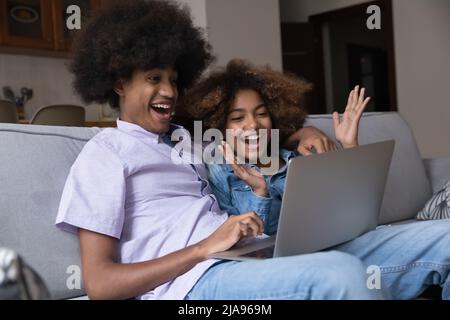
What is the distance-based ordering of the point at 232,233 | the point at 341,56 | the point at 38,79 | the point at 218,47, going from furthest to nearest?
the point at 341,56 → the point at 38,79 → the point at 218,47 → the point at 232,233

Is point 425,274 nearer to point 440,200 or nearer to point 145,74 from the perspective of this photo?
point 440,200

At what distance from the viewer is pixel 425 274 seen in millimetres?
1068

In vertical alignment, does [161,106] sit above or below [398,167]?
above

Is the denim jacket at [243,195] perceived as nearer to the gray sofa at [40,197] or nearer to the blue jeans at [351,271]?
the blue jeans at [351,271]

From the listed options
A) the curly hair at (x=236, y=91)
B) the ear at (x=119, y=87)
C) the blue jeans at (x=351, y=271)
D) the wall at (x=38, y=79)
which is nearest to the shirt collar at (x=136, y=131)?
the ear at (x=119, y=87)

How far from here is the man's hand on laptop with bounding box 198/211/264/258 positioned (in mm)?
909

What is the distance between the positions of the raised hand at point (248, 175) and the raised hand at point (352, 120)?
1.16 feet

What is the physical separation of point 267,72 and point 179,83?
0.87 ft

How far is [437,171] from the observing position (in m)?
1.92

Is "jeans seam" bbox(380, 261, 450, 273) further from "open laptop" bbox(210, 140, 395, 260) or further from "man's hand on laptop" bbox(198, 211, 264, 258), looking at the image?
"man's hand on laptop" bbox(198, 211, 264, 258)

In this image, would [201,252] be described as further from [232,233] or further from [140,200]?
[140,200]

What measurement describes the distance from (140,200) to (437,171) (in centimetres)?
133

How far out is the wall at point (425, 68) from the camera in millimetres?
4098

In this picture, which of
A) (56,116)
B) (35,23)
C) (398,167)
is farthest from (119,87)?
(35,23)
